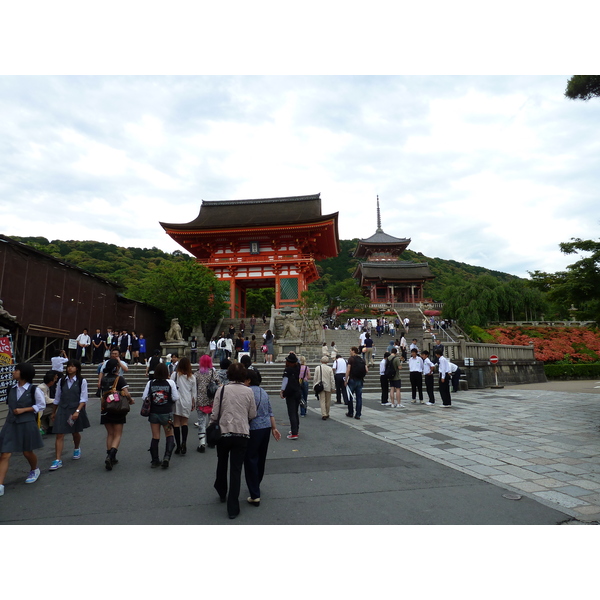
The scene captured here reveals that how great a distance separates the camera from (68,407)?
209 inches

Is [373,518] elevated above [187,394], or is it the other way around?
[187,394]

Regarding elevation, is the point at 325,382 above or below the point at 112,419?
above

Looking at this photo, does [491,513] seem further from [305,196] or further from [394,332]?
[305,196]

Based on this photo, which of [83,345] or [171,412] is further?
[83,345]

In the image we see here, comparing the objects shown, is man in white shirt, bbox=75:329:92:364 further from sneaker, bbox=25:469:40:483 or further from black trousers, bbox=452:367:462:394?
black trousers, bbox=452:367:462:394

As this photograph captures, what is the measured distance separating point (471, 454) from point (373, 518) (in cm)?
279

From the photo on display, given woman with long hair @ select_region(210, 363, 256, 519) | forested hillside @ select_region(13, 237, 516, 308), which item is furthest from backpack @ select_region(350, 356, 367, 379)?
forested hillside @ select_region(13, 237, 516, 308)

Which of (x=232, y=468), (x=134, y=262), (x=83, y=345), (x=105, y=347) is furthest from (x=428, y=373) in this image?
(x=134, y=262)

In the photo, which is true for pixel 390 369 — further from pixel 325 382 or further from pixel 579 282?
pixel 579 282

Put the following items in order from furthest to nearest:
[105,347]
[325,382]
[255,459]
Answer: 1. [105,347]
2. [325,382]
3. [255,459]

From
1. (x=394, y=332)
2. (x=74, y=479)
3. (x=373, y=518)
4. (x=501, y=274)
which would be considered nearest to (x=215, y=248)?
(x=394, y=332)

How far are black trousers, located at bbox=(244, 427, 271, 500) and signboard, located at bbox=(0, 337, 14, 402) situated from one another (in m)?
4.53

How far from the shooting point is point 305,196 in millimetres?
32500

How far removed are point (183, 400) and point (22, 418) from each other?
1.92 m
